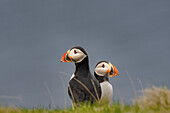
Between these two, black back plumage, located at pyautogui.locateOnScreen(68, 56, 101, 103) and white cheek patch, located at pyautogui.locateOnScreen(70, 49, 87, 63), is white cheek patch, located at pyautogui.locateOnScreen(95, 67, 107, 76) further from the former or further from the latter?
white cheek patch, located at pyautogui.locateOnScreen(70, 49, 87, 63)

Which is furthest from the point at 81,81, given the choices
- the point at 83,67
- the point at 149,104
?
the point at 149,104

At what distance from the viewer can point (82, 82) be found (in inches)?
239

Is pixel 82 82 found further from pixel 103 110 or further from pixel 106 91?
Answer: pixel 103 110

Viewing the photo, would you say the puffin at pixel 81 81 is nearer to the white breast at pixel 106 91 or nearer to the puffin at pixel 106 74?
the white breast at pixel 106 91

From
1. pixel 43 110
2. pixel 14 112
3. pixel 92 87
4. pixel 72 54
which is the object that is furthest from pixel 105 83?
pixel 14 112

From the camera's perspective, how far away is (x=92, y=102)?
6055mm

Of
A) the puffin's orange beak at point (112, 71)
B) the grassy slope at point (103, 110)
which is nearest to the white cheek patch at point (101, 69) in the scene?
the puffin's orange beak at point (112, 71)

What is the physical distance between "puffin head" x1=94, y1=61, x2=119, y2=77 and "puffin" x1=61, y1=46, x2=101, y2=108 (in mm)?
667

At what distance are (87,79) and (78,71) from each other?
35cm

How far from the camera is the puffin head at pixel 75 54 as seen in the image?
6.20m

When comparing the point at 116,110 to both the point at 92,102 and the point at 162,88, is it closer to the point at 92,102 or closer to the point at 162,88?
the point at 162,88

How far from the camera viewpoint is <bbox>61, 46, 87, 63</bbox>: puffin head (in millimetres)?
6195

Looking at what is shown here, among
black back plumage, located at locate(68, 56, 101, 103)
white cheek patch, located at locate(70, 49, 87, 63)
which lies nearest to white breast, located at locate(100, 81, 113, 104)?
black back plumage, located at locate(68, 56, 101, 103)

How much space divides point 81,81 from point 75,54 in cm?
78
